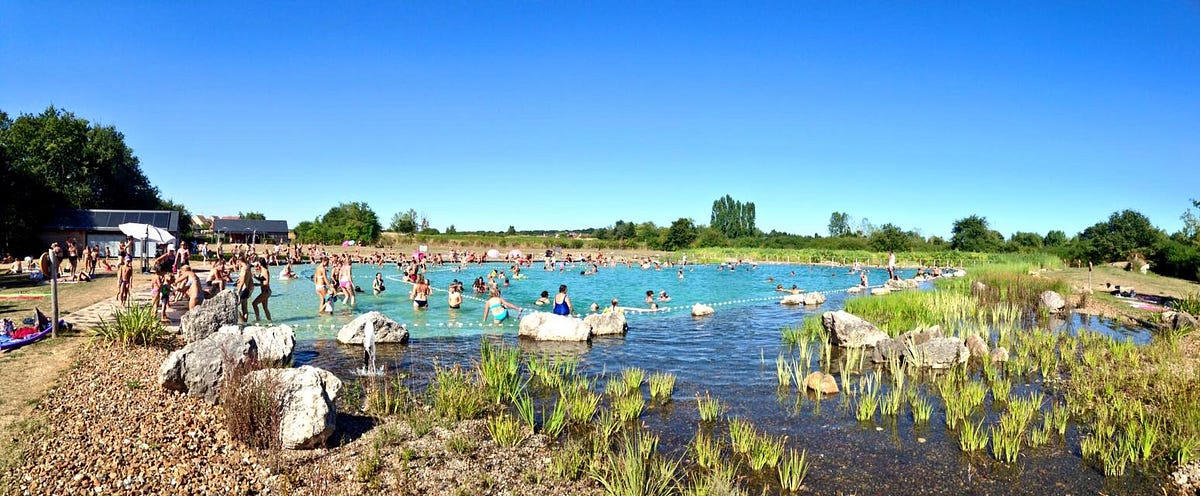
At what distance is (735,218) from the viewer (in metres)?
101

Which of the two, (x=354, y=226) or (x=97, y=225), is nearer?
(x=97, y=225)

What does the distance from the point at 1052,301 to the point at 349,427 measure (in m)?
23.2

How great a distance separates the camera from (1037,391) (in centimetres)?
1061

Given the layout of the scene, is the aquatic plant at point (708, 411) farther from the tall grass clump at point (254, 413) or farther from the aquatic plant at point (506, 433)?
the tall grass clump at point (254, 413)

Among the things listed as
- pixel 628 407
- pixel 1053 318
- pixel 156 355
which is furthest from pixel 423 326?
pixel 1053 318

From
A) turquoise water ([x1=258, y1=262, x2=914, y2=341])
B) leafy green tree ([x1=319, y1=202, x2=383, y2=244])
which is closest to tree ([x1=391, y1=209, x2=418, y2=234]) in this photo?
leafy green tree ([x1=319, y1=202, x2=383, y2=244])

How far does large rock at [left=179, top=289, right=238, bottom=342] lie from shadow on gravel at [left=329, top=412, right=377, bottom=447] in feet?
14.9

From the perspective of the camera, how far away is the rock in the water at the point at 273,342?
974 centimetres

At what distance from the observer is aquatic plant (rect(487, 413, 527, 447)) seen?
7.38 meters

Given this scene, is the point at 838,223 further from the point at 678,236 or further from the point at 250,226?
the point at 250,226

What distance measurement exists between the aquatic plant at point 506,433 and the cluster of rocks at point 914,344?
8.12 m

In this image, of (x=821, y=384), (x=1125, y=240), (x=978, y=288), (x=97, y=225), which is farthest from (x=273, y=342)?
(x=1125, y=240)

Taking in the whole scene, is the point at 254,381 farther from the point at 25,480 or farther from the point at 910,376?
the point at 910,376

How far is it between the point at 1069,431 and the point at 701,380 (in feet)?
18.2
